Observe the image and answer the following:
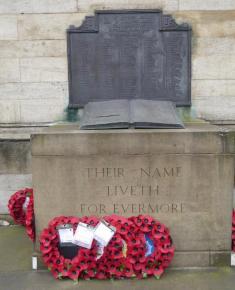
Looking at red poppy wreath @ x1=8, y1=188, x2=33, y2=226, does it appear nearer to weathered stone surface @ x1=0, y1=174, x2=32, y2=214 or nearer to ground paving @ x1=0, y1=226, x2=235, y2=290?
weathered stone surface @ x1=0, y1=174, x2=32, y2=214

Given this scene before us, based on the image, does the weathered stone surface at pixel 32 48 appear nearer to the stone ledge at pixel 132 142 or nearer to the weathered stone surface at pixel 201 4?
the weathered stone surface at pixel 201 4

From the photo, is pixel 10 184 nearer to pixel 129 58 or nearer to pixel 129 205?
pixel 129 205

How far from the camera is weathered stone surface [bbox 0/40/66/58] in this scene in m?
6.38

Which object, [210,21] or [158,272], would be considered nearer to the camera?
[158,272]

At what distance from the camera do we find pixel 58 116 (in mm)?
6582

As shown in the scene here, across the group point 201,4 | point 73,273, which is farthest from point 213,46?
point 73,273

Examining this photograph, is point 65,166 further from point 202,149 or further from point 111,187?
point 202,149

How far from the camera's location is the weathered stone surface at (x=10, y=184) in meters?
6.50

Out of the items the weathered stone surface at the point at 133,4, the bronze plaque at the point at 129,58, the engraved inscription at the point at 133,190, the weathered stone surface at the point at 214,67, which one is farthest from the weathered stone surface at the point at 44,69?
the engraved inscription at the point at 133,190

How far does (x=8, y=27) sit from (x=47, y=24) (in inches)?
26.2

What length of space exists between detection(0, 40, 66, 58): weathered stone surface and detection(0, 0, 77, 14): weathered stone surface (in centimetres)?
51

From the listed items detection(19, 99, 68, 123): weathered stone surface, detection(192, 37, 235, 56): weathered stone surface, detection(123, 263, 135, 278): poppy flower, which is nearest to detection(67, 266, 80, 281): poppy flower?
detection(123, 263, 135, 278): poppy flower

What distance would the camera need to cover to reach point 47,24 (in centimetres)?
634

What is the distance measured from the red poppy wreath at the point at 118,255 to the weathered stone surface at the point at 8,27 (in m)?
3.56
